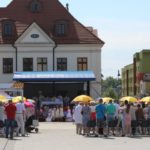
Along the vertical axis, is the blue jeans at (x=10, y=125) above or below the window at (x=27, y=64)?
below

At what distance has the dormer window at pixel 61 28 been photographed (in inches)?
2650

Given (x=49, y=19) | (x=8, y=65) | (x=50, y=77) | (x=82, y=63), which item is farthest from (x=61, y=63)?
(x=50, y=77)

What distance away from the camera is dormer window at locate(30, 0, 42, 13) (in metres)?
68.9

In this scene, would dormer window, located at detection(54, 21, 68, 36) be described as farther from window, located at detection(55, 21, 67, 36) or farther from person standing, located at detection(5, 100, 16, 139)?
person standing, located at detection(5, 100, 16, 139)

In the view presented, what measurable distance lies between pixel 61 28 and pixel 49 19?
186 cm

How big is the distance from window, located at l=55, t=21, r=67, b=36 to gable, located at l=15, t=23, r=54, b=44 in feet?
A: 7.47

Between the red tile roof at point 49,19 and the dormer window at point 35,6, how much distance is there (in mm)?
357

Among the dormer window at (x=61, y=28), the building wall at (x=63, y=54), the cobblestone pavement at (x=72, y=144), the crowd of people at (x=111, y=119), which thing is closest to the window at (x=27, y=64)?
the building wall at (x=63, y=54)

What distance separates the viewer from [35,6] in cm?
6900

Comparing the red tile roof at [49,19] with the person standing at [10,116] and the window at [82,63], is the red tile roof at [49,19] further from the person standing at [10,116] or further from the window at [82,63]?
the person standing at [10,116]

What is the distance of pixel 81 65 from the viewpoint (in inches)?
2603

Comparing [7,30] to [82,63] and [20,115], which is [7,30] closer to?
[82,63]

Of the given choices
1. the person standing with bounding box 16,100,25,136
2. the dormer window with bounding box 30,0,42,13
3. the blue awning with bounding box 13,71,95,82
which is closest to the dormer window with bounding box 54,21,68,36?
the dormer window with bounding box 30,0,42,13

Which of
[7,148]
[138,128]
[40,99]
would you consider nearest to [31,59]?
[40,99]
